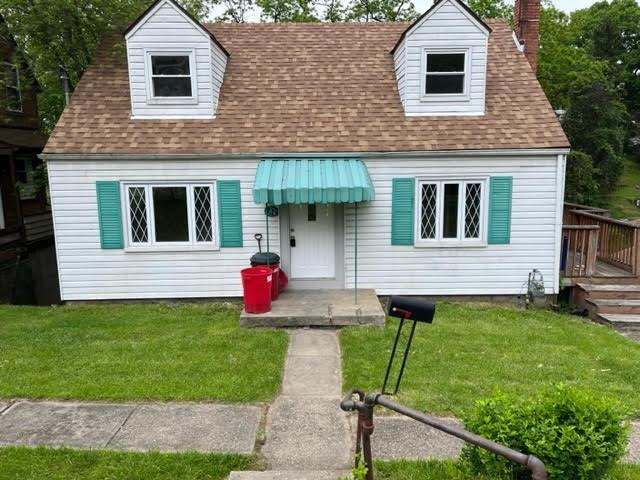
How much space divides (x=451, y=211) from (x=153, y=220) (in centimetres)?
620

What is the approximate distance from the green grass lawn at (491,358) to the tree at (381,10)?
17.2 meters

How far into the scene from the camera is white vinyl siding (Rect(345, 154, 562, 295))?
957cm

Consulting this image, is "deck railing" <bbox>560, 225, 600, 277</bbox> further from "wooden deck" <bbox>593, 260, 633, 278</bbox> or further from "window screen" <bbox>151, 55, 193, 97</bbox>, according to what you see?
"window screen" <bbox>151, 55, 193, 97</bbox>

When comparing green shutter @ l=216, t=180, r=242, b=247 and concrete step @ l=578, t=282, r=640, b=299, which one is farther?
concrete step @ l=578, t=282, r=640, b=299

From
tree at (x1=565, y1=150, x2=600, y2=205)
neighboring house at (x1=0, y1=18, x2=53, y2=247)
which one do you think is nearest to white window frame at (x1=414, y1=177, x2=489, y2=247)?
neighboring house at (x1=0, y1=18, x2=53, y2=247)

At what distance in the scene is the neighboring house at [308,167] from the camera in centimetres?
950

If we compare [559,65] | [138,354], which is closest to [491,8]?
[559,65]

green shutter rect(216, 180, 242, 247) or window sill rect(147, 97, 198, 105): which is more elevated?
window sill rect(147, 97, 198, 105)

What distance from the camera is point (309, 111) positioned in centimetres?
1023

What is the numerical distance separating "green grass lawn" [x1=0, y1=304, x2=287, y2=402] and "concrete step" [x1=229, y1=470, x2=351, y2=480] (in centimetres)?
146

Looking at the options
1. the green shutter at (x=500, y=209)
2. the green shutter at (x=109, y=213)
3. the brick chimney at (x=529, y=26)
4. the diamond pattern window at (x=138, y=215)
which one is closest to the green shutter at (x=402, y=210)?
the green shutter at (x=500, y=209)

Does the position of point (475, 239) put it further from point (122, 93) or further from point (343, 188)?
point (122, 93)

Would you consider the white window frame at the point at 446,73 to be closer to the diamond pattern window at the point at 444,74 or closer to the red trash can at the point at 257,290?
the diamond pattern window at the point at 444,74

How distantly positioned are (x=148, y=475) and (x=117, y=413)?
4.42ft
